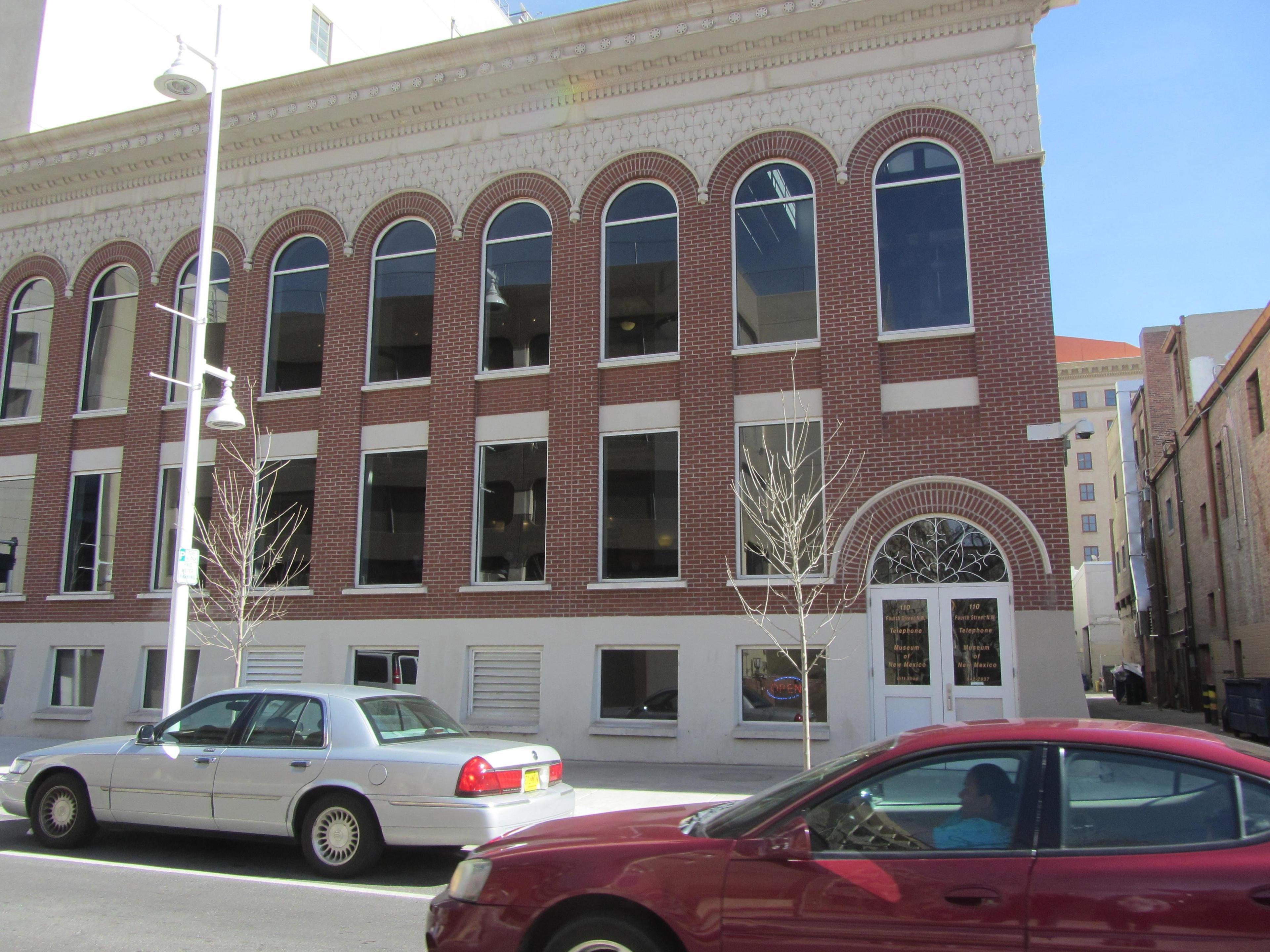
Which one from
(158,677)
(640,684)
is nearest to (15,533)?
(158,677)

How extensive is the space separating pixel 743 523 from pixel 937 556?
278cm

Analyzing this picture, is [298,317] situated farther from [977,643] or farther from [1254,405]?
[1254,405]

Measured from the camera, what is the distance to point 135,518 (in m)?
18.4

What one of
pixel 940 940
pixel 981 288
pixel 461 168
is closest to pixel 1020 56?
pixel 981 288

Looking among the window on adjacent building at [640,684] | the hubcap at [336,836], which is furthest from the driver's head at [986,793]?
the window on adjacent building at [640,684]

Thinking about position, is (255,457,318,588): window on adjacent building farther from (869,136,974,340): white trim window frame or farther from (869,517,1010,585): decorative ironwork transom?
(869,136,974,340): white trim window frame

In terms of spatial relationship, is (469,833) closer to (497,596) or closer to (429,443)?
(497,596)

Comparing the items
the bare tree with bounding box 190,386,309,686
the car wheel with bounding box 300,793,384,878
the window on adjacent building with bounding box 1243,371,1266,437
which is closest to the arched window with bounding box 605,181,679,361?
the bare tree with bounding box 190,386,309,686

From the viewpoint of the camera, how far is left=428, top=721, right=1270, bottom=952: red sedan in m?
3.66

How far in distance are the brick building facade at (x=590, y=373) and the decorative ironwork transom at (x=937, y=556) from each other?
14cm

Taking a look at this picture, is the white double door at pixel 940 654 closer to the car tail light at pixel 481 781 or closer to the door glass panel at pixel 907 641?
the door glass panel at pixel 907 641

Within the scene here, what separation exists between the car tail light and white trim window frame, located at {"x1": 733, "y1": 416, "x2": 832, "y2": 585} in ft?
23.1

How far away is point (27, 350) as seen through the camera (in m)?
20.5

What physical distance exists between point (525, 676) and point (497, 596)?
133 centimetres
